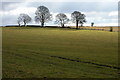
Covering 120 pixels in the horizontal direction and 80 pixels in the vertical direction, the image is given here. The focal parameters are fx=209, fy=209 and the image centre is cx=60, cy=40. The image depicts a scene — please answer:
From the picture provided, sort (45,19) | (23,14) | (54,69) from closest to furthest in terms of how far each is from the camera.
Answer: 1. (54,69)
2. (45,19)
3. (23,14)

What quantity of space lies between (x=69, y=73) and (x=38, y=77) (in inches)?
116

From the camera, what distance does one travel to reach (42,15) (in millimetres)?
121250

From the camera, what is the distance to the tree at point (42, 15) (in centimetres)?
11925

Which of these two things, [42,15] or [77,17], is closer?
[42,15]

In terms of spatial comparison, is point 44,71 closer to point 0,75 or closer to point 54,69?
point 54,69

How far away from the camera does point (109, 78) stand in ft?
53.4

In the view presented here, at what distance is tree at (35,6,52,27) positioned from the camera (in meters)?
119

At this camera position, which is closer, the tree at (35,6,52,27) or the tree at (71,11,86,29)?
the tree at (35,6,52,27)

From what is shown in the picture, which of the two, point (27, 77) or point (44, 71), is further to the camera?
point (44, 71)

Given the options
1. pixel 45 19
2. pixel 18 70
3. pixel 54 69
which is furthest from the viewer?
pixel 45 19

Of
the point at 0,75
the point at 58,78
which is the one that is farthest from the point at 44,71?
the point at 0,75

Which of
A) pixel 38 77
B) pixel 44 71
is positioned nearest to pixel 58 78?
pixel 38 77

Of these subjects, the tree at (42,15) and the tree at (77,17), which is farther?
the tree at (77,17)

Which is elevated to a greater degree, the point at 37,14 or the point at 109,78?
the point at 37,14
